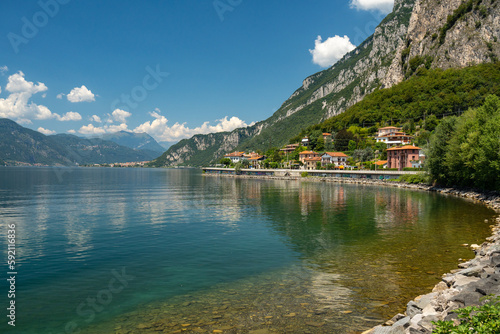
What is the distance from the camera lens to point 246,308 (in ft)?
46.8

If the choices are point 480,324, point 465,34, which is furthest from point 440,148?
point 465,34

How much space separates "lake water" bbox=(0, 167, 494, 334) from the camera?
43.9ft

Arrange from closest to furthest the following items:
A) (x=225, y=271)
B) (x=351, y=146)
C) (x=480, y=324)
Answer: (x=480, y=324)
(x=225, y=271)
(x=351, y=146)

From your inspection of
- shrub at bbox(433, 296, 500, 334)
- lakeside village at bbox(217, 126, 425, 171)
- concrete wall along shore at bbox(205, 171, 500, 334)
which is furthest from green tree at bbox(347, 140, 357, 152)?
shrub at bbox(433, 296, 500, 334)

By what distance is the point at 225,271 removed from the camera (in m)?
19.9

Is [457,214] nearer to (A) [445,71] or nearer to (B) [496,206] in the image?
(B) [496,206]

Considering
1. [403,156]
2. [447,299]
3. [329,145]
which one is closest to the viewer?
[447,299]

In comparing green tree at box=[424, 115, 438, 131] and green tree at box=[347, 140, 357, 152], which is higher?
green tree at box=[424, 115, 438, 131]

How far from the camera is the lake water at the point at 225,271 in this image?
13.4 meters

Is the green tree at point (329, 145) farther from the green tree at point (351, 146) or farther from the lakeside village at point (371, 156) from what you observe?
the green tree at point (351, 146)

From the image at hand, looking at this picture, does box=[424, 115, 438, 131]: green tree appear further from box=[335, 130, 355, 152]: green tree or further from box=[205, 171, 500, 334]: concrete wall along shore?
box=[205, 171, 500, 334]: concrete wall along shore

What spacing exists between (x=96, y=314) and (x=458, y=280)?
684 inches

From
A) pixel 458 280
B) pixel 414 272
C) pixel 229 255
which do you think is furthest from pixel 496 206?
pixel 229 255

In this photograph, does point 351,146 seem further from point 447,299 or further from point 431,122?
point 447,299
